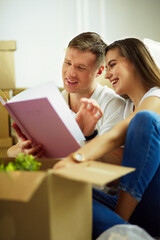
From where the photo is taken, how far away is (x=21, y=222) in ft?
2.36

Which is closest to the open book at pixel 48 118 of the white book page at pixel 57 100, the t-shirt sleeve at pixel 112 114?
the white book page at pixel 57 100

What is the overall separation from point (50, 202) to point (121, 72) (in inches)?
33.3

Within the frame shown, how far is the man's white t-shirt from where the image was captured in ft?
4.69

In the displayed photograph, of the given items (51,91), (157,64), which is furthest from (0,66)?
(51,91)

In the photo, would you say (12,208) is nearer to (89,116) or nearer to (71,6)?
(89,116)

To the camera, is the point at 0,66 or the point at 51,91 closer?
the point at 51,91

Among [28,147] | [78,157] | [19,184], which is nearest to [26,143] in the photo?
[28,147]

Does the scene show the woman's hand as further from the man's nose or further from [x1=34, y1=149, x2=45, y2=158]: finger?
the man's nose

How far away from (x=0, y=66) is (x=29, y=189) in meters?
1.80

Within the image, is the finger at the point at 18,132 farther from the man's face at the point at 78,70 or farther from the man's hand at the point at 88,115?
the man's face at the point at 78,70

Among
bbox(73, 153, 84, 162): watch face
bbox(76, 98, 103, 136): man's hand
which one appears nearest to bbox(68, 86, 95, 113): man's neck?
bbox(76, 98, 103, 136): man's hand

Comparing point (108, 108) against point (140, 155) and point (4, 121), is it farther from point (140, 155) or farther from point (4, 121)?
point (4, 121)

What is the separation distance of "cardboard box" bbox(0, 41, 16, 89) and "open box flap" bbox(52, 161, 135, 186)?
167 centimetres

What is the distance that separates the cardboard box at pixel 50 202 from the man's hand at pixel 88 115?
0.32m
